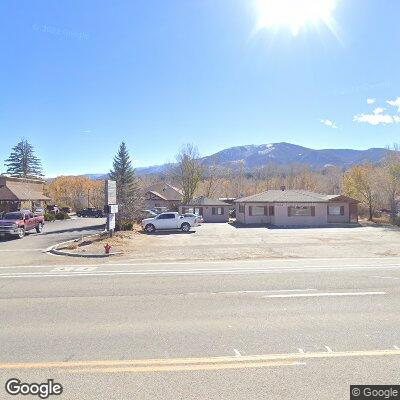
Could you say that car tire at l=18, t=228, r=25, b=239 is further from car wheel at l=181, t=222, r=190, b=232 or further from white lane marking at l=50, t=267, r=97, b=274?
white lane marking at l=50, t=267, r=97, b=274

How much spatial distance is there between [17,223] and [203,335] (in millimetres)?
24889

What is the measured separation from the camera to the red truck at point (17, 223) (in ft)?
88.1

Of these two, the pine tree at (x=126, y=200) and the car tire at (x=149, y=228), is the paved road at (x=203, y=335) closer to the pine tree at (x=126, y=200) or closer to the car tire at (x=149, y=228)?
the car tire at (x=149, y=228)

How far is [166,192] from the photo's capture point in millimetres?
70875

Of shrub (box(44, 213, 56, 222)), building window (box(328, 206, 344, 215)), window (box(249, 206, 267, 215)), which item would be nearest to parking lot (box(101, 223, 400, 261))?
window (box(249, 206, 267, 215))

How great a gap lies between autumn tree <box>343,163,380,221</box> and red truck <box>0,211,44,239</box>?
41.0m

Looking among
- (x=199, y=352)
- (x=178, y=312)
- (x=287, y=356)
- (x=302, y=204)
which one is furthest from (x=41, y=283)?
(x=302, y=204)

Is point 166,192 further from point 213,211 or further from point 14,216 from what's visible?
point 14,216

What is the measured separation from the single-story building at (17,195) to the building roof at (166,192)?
21.3 metres

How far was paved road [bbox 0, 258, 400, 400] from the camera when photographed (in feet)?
16.0

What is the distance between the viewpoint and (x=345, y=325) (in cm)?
715

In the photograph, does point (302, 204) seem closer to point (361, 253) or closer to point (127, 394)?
point (361, 253)

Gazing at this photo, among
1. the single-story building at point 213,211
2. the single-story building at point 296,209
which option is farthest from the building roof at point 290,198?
the single-story building at point 213,211

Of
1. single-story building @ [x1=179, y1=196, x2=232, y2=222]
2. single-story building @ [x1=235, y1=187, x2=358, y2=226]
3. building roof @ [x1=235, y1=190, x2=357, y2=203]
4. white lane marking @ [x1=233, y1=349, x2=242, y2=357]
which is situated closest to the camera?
white lane marking @ [x1=233, y1=349, x2=242, y2=357]
